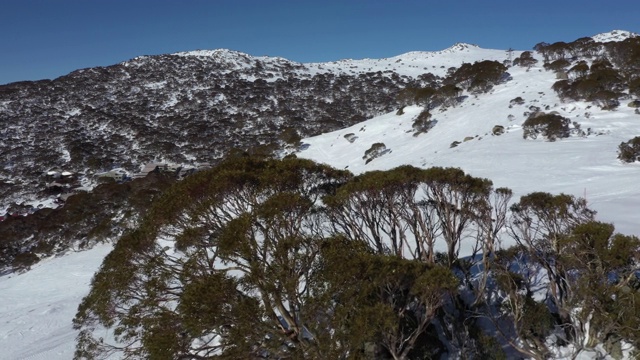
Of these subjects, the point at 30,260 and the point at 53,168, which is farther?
the point at 53,168

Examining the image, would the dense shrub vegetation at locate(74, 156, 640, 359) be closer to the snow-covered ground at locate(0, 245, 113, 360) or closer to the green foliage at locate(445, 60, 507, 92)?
the snow-covered ground at locate(0, 245, 113, 360)

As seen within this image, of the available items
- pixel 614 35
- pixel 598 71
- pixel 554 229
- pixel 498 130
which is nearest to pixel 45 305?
pixel 554 229

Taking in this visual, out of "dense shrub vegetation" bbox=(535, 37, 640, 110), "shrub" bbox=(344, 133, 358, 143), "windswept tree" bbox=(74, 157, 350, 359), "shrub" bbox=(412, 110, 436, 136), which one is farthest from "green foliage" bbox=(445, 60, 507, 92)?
"windswept tree" bbox=(74, 157, 350, 359)

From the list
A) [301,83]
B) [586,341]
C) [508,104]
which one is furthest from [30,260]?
[301,83]

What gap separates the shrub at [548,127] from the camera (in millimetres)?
31609

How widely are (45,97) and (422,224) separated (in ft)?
438

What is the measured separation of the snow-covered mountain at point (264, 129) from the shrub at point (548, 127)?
755 millimetres

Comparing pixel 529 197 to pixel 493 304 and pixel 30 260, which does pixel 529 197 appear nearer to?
pixel 493 304

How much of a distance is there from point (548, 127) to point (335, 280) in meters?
31.9

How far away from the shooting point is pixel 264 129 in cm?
8456

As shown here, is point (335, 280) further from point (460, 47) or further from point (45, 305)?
point (460, 47)

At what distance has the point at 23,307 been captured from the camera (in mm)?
21594

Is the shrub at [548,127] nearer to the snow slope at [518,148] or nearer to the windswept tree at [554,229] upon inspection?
the snow slope at [518,148]

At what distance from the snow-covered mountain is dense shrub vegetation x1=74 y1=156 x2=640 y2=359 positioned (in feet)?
22.4
